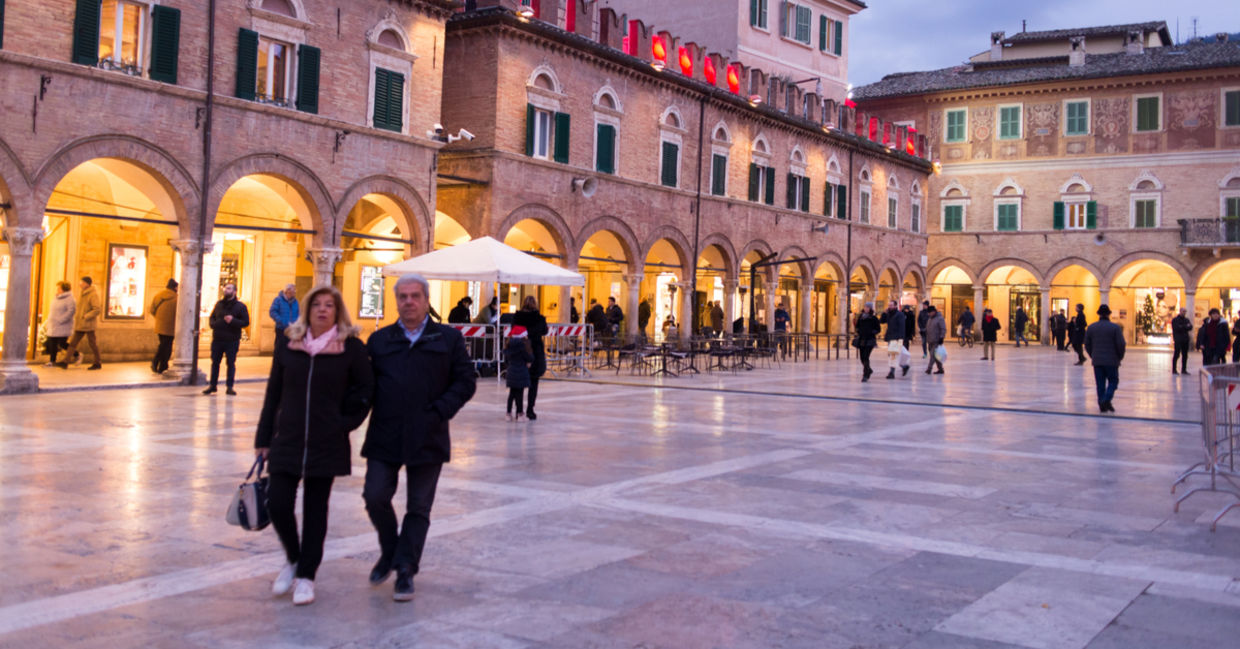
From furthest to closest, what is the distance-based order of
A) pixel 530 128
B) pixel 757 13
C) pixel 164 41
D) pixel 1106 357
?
pixel 757 13 → pixel 530 128 → pixel 164 41 → pixel 1106 357

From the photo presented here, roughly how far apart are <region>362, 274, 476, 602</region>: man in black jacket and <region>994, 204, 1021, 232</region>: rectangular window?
45.1 meters

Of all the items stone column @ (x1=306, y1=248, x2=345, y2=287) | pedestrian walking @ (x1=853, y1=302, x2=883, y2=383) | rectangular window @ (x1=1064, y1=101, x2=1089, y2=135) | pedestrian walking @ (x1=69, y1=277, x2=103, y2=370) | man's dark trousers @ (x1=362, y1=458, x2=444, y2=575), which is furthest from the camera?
rectangular window @ (x1=1064, y1=101, x2=1089, y2=135)

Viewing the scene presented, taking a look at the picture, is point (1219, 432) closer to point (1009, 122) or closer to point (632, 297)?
point (632, 297)

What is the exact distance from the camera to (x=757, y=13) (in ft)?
124

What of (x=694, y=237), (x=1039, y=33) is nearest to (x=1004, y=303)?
(x=1039, y=33)

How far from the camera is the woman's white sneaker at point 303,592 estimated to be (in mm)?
5242

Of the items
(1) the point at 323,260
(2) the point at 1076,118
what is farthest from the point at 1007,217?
(1) the point at 323,260

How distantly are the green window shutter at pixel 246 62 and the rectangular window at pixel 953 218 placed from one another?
117ft

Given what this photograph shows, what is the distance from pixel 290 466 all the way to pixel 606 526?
2.60 meters

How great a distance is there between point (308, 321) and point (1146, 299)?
47.3 metres

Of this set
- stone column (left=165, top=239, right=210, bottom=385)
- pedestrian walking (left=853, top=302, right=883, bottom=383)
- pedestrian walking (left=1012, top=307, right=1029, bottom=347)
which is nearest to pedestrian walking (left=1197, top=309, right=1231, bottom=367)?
pedestrian walking (left=853, top=302, right=883, bottom=383)

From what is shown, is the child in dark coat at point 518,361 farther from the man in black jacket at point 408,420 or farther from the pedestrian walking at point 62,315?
the pedestrian walking at point 62,315

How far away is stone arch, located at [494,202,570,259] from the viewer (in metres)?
25.6

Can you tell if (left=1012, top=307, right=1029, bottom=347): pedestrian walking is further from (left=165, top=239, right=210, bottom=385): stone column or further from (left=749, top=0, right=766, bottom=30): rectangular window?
(left=165, top=239, right=210, bottom=385): stone column
